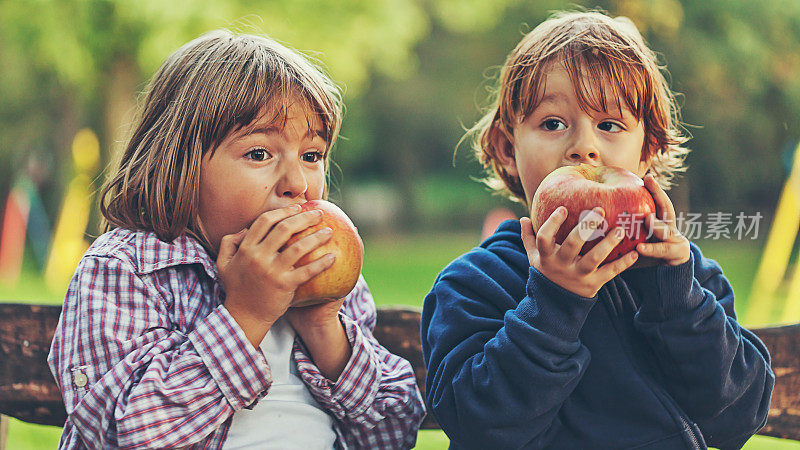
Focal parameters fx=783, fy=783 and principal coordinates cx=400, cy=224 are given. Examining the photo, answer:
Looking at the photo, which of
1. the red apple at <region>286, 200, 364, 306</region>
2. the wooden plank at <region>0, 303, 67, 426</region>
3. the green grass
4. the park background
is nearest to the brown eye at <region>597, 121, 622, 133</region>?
the park background

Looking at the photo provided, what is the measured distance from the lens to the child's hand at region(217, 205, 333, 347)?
1562 mm

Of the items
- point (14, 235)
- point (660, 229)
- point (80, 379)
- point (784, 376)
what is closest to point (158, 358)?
point (80, 379)

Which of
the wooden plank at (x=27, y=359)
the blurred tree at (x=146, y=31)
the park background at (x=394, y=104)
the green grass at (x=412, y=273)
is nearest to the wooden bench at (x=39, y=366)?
the wooden plank at (x=27, y=359)

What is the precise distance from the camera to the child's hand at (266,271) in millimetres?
1562

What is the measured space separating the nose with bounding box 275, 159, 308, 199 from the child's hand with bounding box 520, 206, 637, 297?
533mm

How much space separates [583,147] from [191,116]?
88 cm

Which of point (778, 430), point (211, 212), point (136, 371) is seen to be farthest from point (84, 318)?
point (778, 430)

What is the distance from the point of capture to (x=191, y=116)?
69.1 inches

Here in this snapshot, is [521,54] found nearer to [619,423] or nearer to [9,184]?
[619,423]

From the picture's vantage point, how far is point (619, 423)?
169 centimetres

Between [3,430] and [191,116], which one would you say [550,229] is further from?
[3,430]

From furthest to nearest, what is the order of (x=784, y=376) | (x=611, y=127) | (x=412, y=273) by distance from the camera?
1. (x=412, y=273)
2. (x=784, y=376)
3. (x=611, y=127)

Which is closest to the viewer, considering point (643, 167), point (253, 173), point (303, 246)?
point (303, 246)

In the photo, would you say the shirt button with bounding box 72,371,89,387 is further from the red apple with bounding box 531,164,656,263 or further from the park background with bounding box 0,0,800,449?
the red apple with bounding box 531,164,656,263
